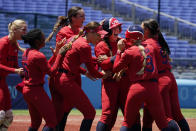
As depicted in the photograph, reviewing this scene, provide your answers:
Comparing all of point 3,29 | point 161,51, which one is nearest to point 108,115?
point 161,51

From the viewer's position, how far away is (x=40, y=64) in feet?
21.5

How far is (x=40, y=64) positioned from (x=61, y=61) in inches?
22.5

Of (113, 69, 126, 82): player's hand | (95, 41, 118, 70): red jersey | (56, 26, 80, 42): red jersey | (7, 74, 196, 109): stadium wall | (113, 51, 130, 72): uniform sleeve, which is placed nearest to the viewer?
(113, 51, 130, 72): uniform sleeve

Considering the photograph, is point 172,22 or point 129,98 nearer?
point 129,98

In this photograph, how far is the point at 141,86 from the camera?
259 inches

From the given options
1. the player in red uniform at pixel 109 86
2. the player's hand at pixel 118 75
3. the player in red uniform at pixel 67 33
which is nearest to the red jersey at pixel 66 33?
the player in red uniform at pixel 67 33

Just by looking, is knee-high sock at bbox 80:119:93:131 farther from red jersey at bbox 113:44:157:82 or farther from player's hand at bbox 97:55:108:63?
player's hand at bbox 97:55:108:63

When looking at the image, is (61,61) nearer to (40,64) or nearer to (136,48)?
(40,64)

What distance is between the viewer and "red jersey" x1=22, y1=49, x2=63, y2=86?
656 cm

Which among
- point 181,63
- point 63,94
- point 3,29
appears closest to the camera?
point 63,94

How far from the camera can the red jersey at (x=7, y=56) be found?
286 inches

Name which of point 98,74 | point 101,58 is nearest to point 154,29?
point 101,58

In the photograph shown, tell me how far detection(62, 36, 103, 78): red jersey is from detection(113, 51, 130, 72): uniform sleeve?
1.33 ft

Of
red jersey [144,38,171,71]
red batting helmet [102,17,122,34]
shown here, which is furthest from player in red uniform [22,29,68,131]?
red jersey [144,38,171,71]
